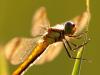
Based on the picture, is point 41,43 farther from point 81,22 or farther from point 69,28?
point 81,22

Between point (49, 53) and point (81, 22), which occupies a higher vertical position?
point (81, 22)

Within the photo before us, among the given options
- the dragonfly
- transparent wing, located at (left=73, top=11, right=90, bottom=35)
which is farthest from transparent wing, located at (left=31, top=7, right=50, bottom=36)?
transparent wing, located at (left=73, top=11, right=90, bottom=35)

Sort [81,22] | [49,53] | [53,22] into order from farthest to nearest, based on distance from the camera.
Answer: [53,22]
[49,53]
[81,22]

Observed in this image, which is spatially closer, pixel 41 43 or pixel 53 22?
pixel 41 43

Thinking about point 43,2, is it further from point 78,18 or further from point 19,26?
point 78,18

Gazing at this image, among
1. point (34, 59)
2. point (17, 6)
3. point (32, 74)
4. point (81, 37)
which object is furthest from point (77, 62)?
point (17, 6)

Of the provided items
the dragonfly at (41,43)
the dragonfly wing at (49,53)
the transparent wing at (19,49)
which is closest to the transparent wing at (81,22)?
the dragonfly at (41,43)

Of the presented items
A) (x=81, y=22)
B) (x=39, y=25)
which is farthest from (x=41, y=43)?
(x=81, y=22)

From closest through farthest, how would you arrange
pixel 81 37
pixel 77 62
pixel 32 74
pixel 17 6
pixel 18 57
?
pixel 77 62 → pixel 81 37 → pixel 18 57 → pixel 32 74 → pixel 17 6
